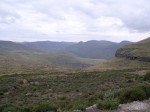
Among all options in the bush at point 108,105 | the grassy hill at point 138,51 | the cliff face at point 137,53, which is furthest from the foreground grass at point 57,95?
the grassy hill at point 138,51

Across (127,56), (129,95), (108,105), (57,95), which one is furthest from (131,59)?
(108,105)

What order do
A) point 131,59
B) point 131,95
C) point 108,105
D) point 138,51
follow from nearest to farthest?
point 108,105 < point 131,95 < point 131,59 < point 138,51

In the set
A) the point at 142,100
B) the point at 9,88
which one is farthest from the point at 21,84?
the point at 142,100

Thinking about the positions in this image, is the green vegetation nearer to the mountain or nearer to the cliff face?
the mountain

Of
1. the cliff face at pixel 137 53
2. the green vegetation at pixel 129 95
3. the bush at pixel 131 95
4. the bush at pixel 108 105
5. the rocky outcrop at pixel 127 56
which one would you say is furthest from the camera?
the cliff face at pixel 137 53

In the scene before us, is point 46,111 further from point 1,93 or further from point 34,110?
point 1,93

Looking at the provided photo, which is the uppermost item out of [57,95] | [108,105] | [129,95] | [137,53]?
[129,95]

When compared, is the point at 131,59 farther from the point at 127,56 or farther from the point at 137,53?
the point at 127,56

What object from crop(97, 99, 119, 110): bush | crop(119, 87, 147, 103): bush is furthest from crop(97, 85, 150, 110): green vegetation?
crop(97, 99, 119, 110): bush

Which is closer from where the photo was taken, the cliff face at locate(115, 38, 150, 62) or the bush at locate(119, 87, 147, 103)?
the bush at locate(119, 87, 147, 103)

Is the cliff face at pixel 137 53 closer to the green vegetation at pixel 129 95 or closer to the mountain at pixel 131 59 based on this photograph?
the mountain at pixel 131 59

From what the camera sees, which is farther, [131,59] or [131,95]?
[131,59]

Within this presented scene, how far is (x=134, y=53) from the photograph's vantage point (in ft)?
481

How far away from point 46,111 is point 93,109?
234 cm
